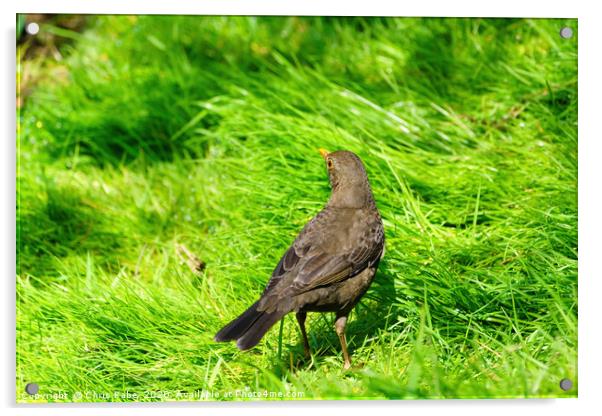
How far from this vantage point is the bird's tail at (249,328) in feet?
12.4

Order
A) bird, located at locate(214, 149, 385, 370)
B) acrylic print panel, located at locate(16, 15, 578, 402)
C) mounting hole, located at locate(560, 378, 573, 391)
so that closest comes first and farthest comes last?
bird, located at locate(214, 149, 385, 370), mounting hole, located at locate(560, 378, 573, 391), acrylic print panel, located at locate(16, 15, 578, 402)

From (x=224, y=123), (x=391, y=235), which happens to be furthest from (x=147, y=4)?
(x=391, y=235)

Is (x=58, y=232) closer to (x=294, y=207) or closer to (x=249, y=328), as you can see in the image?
(x=294, y=207)

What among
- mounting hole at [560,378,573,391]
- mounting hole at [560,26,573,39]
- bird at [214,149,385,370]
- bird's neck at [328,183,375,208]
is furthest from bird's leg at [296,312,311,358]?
mounting hole at [560,26,573,39]

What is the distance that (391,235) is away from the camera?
4.75m

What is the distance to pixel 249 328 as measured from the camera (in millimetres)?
3838

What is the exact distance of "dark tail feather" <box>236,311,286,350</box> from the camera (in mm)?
3768

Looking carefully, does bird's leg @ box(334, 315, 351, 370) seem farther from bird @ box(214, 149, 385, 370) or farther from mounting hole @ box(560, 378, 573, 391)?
mounting hole @ box(560, 378, 573, 391)

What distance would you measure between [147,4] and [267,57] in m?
1.73

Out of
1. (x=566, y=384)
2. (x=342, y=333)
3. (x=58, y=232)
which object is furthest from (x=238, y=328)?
(x=58, y=232)

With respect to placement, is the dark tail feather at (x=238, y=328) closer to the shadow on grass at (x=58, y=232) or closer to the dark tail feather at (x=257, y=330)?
the dark tail feather at (x=257, y=330)

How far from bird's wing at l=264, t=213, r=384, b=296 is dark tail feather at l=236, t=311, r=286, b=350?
0.47 feet

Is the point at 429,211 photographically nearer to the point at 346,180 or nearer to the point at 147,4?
the point at 346,180

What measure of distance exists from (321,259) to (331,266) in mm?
67
